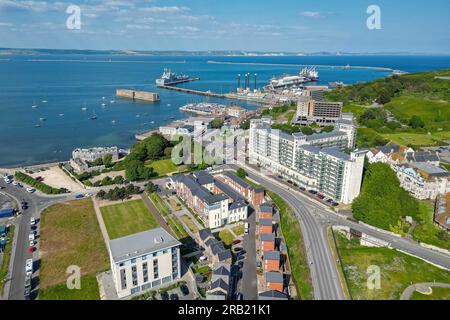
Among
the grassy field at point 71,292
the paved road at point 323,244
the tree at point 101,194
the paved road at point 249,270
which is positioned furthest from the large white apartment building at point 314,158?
the grassy field at point 71,292

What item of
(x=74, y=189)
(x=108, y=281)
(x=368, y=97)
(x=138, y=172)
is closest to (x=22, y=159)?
(x=74, y=189)

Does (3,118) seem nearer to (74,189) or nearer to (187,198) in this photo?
(74,189)

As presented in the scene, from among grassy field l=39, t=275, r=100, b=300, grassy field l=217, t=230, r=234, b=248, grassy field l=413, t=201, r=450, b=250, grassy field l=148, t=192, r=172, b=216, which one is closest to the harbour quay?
grassy field l=148, t=192, r=172, b=216

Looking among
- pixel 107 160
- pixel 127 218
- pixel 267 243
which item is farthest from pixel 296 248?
pixel 107 160

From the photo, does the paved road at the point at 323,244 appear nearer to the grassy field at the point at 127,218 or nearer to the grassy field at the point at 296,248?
the grassy field at the point at 296,248

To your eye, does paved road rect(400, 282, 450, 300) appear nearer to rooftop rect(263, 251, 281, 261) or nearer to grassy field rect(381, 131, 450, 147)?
rooftop rect(263, 251, 281, 261)
